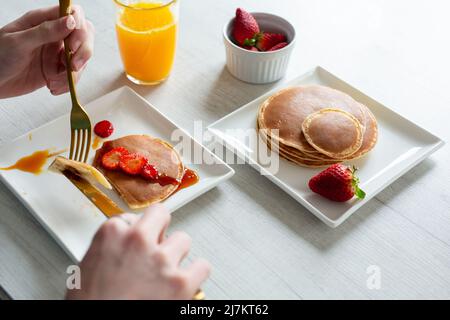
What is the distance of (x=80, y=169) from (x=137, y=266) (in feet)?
1.17

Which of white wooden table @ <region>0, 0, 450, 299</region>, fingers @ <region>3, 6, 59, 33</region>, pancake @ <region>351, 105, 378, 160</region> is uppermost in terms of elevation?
fingers @ <region>3, 6, 59, 33</region>

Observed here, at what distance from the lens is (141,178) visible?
3.79 feet

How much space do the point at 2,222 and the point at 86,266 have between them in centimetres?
33

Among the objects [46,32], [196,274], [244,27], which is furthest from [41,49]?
[196,274]

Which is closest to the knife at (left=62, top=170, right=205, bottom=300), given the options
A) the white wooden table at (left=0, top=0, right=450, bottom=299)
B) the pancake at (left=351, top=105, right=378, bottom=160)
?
the white wooden table at (left=0, top=0, right=450, bottom=299)

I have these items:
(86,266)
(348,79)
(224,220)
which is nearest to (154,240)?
(86,266)

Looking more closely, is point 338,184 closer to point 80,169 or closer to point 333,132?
point 333,132

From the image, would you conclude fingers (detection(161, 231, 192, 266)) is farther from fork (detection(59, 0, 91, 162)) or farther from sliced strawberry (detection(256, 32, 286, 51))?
sliced strawberry (detection(256, 32, 286, 51))

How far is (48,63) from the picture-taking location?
53.2 inches

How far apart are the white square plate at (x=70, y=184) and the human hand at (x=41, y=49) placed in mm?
138

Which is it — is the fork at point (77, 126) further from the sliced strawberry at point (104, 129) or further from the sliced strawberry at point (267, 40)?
the sliced strawberry at point (267, 40)

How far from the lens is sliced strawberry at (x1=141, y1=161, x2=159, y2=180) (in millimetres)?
1152

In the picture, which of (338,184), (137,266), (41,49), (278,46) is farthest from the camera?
(278,46)

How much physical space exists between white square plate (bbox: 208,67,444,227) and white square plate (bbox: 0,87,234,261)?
0.10 meters
